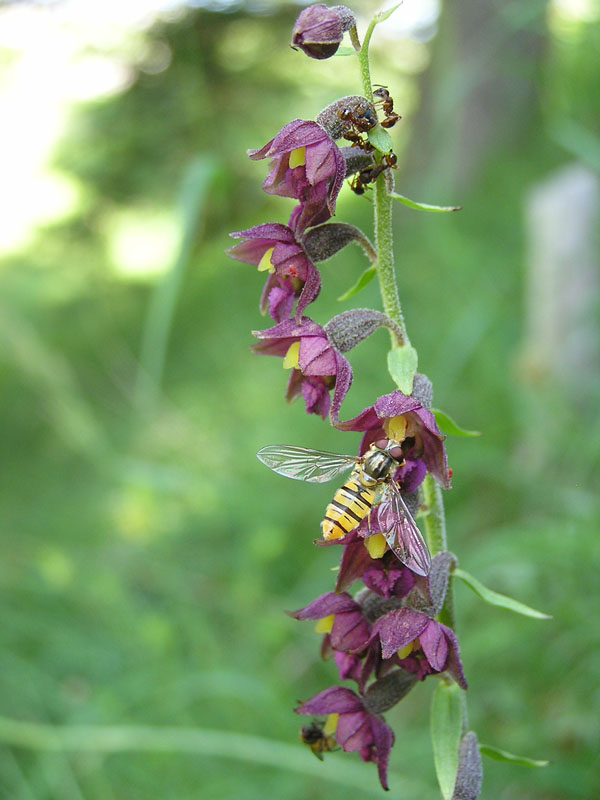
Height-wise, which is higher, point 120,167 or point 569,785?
point 120,167

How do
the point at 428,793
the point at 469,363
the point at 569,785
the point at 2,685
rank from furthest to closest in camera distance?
the point at 469,363, the point at 2,685, the point at 428,793, the point at 569,785

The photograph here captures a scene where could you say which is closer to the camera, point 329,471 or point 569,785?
point 329,471

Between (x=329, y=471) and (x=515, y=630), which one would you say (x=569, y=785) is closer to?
(x=515, y=630)

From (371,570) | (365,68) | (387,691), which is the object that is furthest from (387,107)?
(387,691)

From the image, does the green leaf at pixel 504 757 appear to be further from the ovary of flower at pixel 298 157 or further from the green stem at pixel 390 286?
the ovary of flower at pixel 298 157

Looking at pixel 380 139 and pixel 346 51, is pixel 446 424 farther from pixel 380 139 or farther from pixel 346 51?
pixel 346 51

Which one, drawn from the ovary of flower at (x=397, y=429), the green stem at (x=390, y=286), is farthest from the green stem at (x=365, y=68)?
the ovary of flower at (x=397, y=429)

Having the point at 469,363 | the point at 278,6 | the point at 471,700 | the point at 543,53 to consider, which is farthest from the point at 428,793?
the point at 278,6
